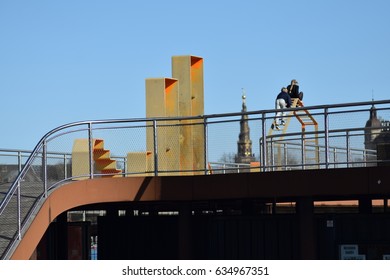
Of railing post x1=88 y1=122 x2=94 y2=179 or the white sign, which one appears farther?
the white sign

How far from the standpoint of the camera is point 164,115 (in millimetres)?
22953

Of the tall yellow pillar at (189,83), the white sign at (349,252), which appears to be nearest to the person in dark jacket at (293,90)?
the tall yellow pillar at (189,83)

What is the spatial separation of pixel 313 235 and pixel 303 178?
1.63 metres

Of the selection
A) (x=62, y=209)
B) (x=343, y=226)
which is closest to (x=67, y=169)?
(x=62, y=209)

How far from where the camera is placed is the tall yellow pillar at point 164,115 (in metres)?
21.4

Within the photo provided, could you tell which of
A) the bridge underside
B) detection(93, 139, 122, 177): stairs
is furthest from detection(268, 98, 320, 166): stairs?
detection(93, 139, 122, 177): stairs

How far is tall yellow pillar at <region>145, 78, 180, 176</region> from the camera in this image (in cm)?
2136

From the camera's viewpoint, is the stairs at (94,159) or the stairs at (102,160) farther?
the stairs at (102,160)

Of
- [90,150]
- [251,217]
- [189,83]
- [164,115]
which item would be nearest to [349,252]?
[251,217]

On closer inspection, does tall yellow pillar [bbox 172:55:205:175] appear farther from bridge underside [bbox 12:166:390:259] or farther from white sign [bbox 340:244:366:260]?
white sign [bbox 340:244:366:260]

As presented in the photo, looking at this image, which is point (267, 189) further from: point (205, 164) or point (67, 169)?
point (67, 169)

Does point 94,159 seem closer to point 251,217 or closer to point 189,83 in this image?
point 189,83

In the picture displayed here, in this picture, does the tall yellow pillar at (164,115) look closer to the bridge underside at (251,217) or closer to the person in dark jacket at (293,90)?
the bridge underside at (251,217)

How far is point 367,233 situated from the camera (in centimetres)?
2128
